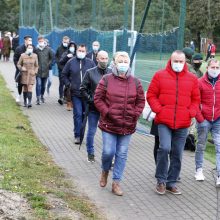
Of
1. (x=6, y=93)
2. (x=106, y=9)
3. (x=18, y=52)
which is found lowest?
(x=6, y=93)

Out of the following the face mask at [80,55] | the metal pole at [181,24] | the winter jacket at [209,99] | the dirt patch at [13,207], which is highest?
the metal pole at [181,24]

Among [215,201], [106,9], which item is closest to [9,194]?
[215,201]

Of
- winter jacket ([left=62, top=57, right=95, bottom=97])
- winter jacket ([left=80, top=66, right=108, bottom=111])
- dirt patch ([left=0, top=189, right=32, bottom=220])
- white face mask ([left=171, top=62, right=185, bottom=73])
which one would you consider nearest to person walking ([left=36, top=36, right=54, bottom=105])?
winter jacket ([left=62, top=57, right=95, bottom=97])

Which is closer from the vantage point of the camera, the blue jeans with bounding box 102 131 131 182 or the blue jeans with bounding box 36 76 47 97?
the blue jeans with bounding box 102 131 131 182

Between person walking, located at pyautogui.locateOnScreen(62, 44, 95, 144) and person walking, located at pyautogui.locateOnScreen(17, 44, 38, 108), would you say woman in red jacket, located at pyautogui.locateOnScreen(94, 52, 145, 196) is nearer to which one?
person walking, located at pyautogui.locateOnScreen(62, 44, 95, 144)

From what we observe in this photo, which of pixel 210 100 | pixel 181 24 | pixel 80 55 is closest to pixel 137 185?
pixel 210 100

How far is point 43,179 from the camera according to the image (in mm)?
7793

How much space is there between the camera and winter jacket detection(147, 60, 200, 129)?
716 cm

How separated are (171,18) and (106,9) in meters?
5.99

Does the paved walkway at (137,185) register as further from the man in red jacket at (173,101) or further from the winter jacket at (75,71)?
the winter jacket at (75,71)

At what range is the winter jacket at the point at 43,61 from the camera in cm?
1591

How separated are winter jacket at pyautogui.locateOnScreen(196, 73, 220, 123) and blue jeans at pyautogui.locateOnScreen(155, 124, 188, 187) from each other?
624 millimetres

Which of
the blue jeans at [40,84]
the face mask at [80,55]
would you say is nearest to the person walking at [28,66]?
the blue jeans at [40,84]

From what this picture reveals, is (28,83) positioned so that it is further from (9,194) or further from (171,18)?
(9,194)
